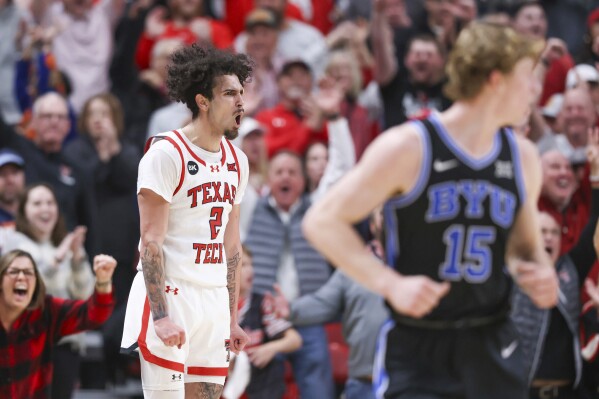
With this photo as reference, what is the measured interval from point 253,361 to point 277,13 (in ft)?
16.9

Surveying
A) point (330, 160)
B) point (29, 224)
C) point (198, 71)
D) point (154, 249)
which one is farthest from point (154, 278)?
point (330, 160)

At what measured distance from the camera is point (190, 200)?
19.2ft

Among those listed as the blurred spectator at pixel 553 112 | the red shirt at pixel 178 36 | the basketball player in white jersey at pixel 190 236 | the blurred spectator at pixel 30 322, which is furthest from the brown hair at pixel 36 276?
the blurred spectator at pixel 553 112

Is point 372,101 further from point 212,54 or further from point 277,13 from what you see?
point 212,54

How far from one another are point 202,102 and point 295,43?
264 inches

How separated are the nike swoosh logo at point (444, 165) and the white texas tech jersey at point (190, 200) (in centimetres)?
178

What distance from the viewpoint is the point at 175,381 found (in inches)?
227

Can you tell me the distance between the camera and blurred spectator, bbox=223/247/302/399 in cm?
855

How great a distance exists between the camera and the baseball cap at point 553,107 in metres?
11.1

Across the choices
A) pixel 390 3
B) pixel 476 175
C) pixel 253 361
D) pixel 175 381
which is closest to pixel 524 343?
pixel 253 361

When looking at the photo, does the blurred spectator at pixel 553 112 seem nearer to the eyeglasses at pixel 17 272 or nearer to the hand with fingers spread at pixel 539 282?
the eyeglasses at pixel 17 272

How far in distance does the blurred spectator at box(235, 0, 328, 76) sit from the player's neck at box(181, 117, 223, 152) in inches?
255

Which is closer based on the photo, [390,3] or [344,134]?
[344,134]

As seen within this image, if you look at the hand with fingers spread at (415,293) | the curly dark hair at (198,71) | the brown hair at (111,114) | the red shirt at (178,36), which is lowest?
the hand with fingers spread at (415,293)
